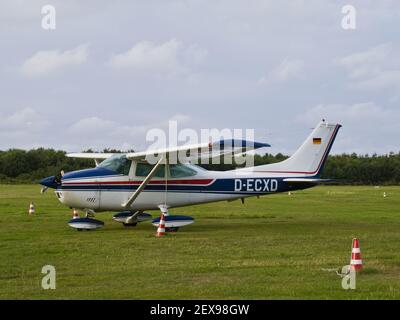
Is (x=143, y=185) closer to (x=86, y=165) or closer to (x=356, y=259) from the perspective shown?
(x=356, y=259)

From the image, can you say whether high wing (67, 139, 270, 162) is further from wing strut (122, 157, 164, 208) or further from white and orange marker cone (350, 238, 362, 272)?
white and orange marker cone (350, 238, 362, 272)

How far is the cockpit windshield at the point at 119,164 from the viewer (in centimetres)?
2194

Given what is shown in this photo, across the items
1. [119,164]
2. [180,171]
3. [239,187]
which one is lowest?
[239,187]

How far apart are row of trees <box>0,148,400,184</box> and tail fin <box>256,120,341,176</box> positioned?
132 ft

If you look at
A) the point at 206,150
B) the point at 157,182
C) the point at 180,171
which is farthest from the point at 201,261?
the point at 180,171

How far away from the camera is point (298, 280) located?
1168 cm

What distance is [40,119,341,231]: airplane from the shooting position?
69.6 ft

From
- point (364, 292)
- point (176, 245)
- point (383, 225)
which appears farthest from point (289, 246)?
point (383, 225)

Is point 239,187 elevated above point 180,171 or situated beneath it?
situated beneath

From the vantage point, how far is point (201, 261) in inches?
550

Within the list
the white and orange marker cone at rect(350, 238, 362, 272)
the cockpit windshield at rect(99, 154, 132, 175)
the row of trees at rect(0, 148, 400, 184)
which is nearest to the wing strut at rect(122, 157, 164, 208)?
the cockpit windshield at rect(99, 154, 132, 175)

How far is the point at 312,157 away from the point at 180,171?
4600 mm
